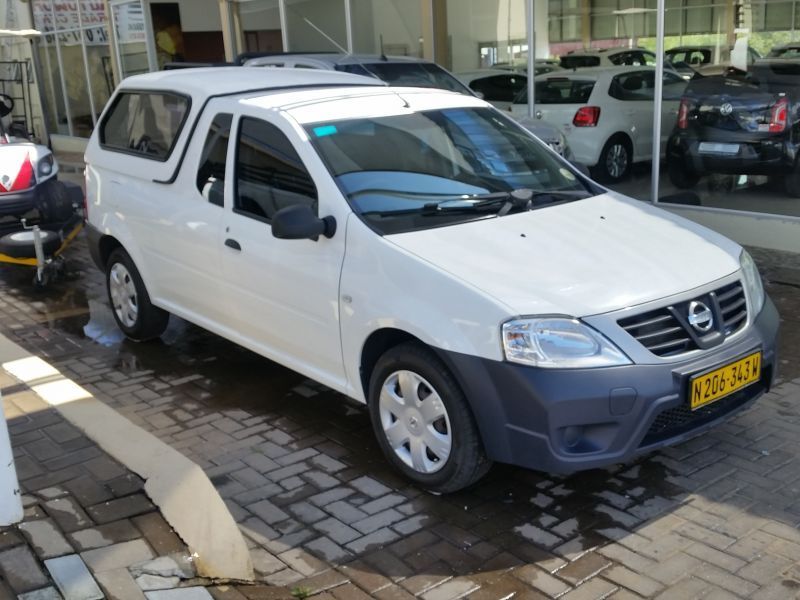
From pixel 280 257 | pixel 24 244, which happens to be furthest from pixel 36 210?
pixel 280 257

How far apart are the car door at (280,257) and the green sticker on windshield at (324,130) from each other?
0.09 meters

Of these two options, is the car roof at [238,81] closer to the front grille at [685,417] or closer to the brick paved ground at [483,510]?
the brick paved ground at [483,510]

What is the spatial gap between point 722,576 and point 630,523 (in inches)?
19.2

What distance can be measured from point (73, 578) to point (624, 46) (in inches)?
345

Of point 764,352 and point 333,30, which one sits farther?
point 333,30

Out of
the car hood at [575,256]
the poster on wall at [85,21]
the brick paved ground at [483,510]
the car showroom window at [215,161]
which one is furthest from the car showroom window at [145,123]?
the poster on wall at [85,21]

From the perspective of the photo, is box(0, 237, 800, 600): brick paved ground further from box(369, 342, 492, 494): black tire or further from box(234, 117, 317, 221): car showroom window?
box(234, 117, 317, 221): car showroom window

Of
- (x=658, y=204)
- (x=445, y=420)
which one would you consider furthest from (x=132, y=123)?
(x=658, y=204)

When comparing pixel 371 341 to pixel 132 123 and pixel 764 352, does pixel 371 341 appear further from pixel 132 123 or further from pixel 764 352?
pixel 132 123

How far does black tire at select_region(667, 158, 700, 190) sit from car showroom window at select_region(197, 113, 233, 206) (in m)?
5.66

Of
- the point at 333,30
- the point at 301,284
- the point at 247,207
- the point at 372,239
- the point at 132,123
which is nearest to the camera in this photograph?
the point at 372,239

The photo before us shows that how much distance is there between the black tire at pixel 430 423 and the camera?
377 centimetres

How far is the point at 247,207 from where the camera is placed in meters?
4.93

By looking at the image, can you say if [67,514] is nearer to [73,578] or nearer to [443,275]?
[73,578]
